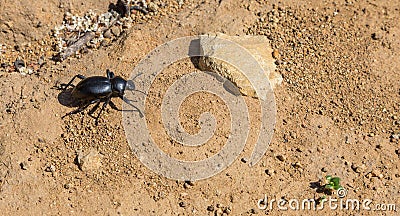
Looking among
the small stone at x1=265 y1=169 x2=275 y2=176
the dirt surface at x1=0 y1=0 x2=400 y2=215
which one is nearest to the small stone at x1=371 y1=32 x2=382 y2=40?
the dirt surface at x1=0 y1=0 x2=400 y2=215

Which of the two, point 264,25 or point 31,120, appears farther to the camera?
point 264,25

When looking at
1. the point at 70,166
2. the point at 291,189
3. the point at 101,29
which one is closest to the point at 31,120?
the point at 70,166

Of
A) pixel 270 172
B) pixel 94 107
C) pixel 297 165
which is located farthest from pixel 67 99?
pixel 297 165

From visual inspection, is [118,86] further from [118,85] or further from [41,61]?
[41,61]

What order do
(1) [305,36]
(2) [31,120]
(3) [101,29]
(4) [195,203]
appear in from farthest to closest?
(3) [101,29] → (1) [305,36] → (2) [31,120] → (4) [195,203]

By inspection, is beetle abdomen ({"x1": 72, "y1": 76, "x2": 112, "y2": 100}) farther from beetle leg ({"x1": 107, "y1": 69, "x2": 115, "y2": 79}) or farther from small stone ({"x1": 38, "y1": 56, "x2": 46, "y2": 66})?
small stone ({"x1": 38, "y1": 56, "x2": 46, "y2": 66})

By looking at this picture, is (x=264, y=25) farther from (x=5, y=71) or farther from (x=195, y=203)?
(x=5, y=71)

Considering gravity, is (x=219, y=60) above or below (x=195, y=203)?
above

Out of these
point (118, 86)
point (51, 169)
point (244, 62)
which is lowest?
point (51, 169)
